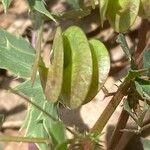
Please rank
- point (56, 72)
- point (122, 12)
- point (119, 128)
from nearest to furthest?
1. point (56, 72)
2. point (122, 12)
3. point (119, 128)

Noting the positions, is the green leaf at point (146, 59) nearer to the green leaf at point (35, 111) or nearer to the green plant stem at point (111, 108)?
the green plant stem at point (111, 108)

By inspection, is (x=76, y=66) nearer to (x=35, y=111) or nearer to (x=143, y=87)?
(x=143, y=87)

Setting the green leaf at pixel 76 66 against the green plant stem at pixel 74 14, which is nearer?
the green leaf at pixel 76 66

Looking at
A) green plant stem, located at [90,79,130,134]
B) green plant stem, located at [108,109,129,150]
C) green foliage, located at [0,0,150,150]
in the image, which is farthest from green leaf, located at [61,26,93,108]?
green plant stem, located at [108,109,129,150]

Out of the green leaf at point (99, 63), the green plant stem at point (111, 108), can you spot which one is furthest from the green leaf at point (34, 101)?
the green leaf at point (99, 63)

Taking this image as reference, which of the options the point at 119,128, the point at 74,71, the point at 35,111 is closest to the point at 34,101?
the point at 35,111

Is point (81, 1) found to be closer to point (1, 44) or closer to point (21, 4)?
point (1, 44)

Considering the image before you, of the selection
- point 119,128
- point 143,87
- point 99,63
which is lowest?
point 119,128
